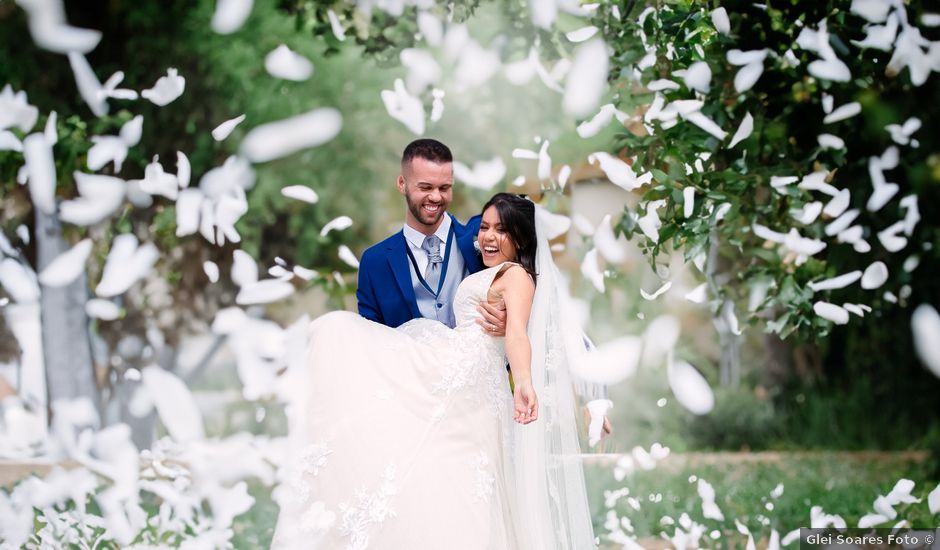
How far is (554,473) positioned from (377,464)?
2.18 feet

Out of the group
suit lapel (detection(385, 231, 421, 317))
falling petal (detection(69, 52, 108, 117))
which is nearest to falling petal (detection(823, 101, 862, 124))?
suit lapel (detection(385, 231, 421, 317))

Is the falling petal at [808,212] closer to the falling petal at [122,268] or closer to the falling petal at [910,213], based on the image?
the falling petal at [910,213]

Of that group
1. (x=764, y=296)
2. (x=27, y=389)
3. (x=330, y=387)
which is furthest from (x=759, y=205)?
(x=27, y=389)

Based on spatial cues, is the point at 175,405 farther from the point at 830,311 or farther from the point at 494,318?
the point at 830,311

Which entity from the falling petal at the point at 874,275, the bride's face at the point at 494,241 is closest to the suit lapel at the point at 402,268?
the bride's face at the point at 494,241

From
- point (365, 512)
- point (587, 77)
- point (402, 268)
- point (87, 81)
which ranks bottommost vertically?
point (365, 512)

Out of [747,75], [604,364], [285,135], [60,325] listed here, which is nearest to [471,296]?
[604,364]

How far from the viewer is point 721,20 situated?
4.46m

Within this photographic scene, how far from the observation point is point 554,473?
3641 mm

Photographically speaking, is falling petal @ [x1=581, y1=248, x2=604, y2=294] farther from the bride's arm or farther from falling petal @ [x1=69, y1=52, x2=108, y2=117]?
falling petal @ [x1=69, y1=52, x2=108, y2=117]

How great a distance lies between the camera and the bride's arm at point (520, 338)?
3400 mm

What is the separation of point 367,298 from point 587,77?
66.0 inches

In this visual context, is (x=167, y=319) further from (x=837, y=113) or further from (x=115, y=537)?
(x=837, y=113)

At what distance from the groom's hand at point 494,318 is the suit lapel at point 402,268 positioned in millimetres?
468
